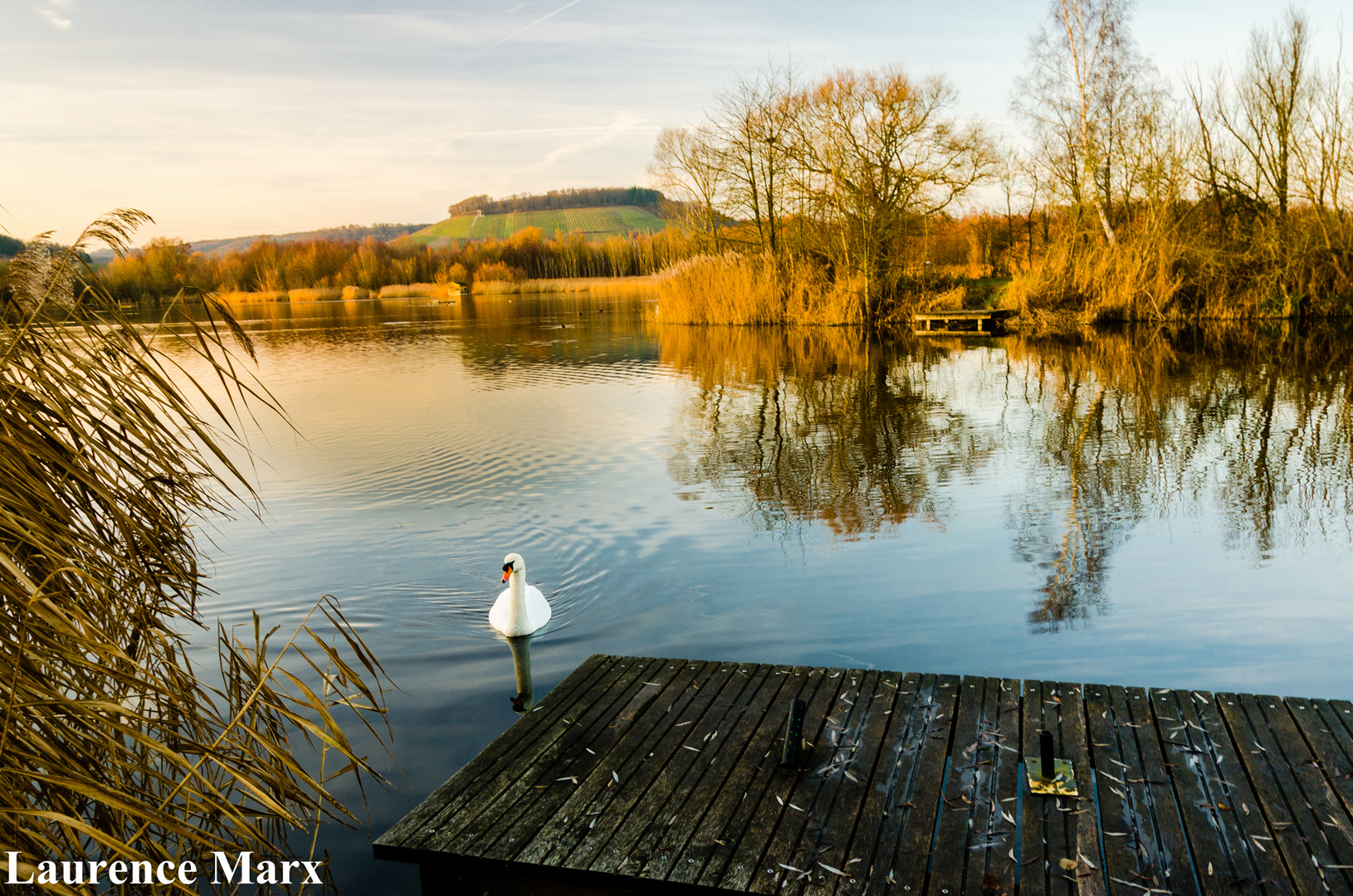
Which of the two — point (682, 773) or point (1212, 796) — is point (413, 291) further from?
point (1212, 796)

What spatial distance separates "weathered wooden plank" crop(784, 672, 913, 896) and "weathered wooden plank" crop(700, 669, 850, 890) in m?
0.13

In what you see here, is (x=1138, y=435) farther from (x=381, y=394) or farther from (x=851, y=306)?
(x=851, y=306)

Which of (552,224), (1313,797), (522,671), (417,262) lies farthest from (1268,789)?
(552,224)

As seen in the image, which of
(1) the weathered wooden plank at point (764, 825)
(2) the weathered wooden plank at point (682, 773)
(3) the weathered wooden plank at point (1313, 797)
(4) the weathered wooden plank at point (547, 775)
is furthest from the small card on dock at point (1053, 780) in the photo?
(4) the weathered wooden plank at point (547, 775)

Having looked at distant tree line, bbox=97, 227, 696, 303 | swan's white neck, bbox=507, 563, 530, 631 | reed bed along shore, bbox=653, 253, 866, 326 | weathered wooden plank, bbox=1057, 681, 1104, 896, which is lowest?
weathered wooden plank, bbox=1057, 681, 1104, 896

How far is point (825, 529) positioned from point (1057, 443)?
16.6 ft

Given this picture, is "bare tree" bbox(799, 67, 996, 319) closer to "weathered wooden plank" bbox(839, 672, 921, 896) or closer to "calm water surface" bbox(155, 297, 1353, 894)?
"calm water surface" bbox(155, 297, 1353, 894)

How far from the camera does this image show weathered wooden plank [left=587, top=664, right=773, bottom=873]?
3.36 meters

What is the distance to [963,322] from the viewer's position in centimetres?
2827

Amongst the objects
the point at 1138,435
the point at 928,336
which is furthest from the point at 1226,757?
the point at 928,336

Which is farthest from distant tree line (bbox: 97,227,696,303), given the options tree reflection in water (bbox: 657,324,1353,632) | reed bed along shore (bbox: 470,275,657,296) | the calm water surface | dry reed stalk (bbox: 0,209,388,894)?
dry reed stalk (bbox: 0,209,388,894)

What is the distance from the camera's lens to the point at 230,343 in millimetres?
30891

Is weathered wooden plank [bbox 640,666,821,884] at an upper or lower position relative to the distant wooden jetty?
lower

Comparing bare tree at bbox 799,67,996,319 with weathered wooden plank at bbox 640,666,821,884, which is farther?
bare tree at bbox 799,67,996,319
